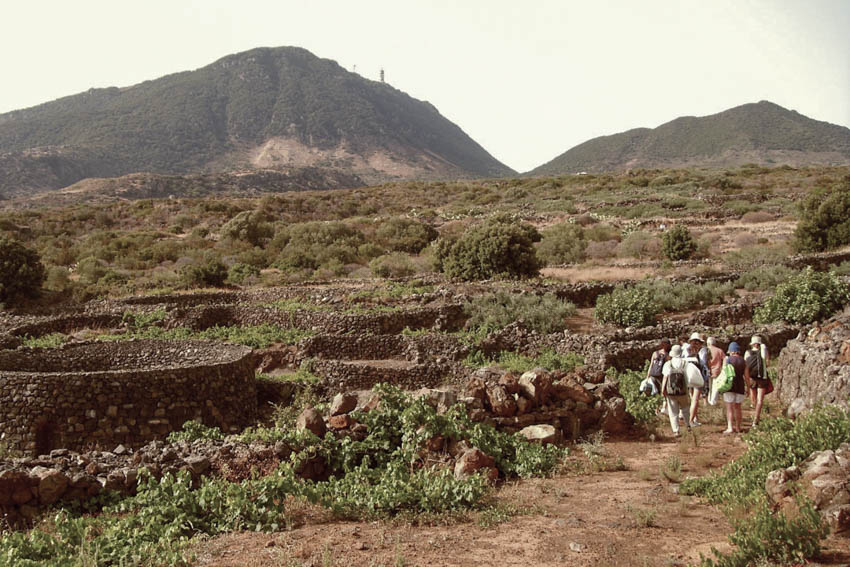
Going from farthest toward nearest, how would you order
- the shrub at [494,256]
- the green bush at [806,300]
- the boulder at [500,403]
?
the shrub at [494,256], the green bush at [806,300], the boulder at [500,403]

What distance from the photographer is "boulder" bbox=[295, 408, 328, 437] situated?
7.62 meters

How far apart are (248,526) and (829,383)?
8.03m

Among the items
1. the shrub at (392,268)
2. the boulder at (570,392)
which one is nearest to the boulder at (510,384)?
the boulder at (570,392)

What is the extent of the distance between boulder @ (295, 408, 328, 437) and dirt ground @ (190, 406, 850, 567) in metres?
1.50

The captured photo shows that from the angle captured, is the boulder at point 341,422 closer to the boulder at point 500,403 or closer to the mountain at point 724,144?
the boulder at point 500,403

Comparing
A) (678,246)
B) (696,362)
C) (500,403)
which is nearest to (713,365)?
(696,362)

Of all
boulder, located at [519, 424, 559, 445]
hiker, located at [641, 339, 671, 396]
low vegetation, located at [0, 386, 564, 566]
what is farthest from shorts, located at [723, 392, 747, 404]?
low vegetation, located at [0, 386, 564, 566]

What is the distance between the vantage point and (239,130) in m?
137

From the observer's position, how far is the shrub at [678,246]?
103 ft

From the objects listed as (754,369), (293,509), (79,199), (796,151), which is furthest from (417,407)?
(796,151)

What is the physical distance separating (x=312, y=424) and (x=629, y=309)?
11.7 metres

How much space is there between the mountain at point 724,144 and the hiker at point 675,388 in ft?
315

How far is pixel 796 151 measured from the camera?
100m

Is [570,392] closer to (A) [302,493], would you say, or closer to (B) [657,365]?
(B) [657,365]
